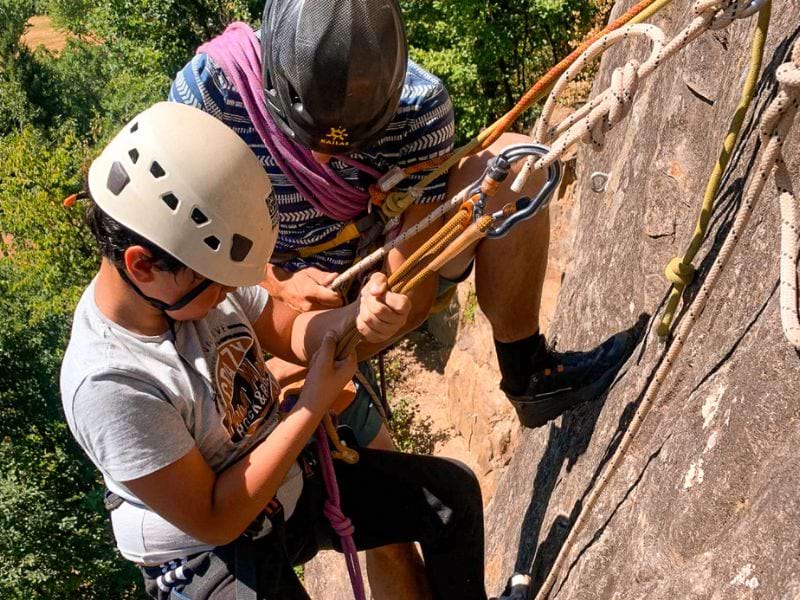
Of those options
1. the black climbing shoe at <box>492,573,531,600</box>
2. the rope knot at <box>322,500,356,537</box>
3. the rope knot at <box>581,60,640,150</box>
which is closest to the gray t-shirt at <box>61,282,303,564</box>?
the rope knot at <box>322,500,356,537</box>

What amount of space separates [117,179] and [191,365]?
1.62 feet

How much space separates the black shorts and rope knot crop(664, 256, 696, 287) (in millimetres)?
940

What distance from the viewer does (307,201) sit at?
2725 millimetres

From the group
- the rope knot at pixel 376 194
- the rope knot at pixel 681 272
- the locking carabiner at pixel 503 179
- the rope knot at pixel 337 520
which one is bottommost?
the rope knot at pixel 337 520

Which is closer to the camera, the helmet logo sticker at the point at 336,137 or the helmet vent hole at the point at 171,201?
the helmet vent hole at the point at 171,201

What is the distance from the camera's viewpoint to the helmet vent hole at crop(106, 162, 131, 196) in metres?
1.92

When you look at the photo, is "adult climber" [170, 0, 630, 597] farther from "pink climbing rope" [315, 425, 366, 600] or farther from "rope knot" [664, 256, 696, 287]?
"rope knot" [664, 256, 696, 287]

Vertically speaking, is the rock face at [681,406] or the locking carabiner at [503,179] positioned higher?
the locking carabiner at [503,179]

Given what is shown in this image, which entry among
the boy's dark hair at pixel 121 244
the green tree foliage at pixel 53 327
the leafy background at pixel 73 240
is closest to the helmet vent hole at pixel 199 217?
the boy's dark hair at pixel 121 244

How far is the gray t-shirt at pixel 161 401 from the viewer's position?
186cm

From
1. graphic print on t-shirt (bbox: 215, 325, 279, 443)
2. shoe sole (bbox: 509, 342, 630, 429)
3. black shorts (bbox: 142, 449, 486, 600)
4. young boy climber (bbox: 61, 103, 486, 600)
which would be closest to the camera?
young boy climber (bbox: 61, 103, 486, 600)

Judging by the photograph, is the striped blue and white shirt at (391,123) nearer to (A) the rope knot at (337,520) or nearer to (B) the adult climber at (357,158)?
(B) the adult climber at (357,158)

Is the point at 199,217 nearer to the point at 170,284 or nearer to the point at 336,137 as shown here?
the point at 170,284

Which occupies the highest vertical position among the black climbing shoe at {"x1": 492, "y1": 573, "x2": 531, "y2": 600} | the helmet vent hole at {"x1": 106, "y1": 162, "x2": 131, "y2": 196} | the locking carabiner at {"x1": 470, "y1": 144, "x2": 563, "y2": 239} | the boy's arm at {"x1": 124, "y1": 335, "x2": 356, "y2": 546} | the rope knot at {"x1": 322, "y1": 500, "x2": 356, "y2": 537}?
the helmet vent hole at {"x1": 106, "y1": 162, "x2": 131, "y2": 196}
